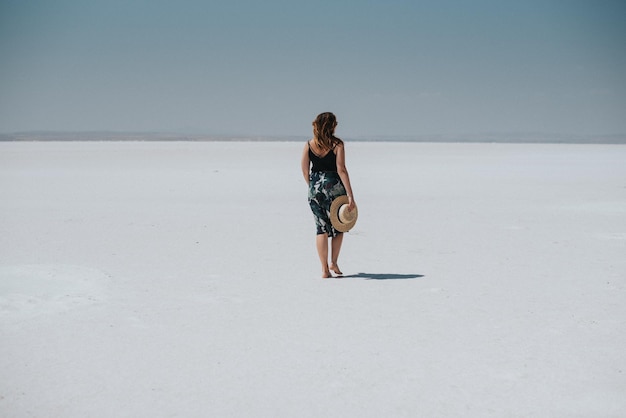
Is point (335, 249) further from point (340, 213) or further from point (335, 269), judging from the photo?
point (340, 213)

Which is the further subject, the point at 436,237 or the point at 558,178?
the point at 558,178

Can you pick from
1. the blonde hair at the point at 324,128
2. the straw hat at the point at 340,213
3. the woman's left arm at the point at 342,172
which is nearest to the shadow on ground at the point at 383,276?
the straw hat at the point at 340,213

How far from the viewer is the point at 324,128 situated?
22.6ft

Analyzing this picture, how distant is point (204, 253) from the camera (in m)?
8.52

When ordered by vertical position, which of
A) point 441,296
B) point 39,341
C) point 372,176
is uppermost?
point 372,176

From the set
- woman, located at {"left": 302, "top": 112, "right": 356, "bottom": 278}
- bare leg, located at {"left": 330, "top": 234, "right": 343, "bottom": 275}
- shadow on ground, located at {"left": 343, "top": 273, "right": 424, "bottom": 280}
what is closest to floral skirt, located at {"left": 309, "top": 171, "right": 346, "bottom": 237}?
woman, located at {"left": 302, "top": 112, "right": 356, "bottom": 278}

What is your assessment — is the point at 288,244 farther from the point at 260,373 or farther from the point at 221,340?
the point at 260,373

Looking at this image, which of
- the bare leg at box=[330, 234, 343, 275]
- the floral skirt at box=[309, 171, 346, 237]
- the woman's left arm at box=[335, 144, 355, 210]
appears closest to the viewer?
the woman's left arm at box=[335, 144, 355, 210]

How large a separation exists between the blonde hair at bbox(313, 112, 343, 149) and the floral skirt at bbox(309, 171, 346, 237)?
13.5 inches

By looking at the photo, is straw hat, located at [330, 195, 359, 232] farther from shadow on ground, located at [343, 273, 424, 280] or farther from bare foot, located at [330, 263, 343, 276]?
shadow on ground, located at [343, 273, 424, 280]

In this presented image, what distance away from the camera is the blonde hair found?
688 cm

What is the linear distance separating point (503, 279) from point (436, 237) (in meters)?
2.82

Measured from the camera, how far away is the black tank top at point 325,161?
23.3ft

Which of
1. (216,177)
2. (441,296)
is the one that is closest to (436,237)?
(441,296)
